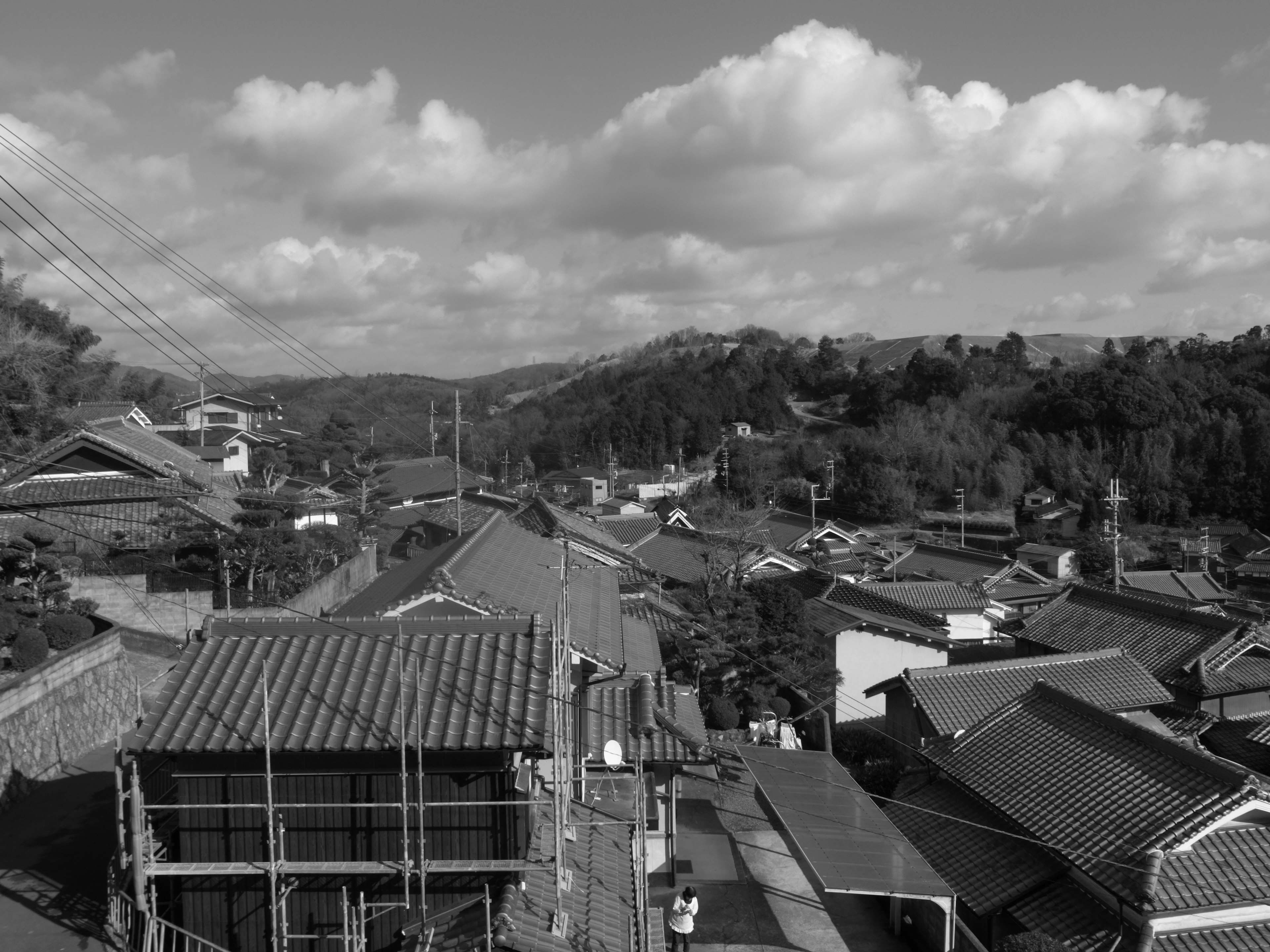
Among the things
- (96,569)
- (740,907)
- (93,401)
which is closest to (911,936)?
(740,907)

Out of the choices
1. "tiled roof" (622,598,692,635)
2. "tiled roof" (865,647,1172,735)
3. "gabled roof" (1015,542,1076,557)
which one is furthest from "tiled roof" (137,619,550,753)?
"gabled roof" (1015,542,1076,557)

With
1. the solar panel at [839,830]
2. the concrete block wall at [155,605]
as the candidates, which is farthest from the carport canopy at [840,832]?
the concrete block wall at [155,605]

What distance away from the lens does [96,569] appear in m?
17.2

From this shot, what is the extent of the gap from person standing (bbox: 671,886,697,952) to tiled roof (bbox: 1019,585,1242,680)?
11.1 m

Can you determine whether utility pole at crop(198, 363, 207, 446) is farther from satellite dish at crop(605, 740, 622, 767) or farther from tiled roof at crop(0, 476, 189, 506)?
satellite dish at crop(605, 740, 622, 767)

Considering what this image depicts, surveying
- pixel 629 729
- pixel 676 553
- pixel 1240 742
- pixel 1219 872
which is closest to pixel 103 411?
pixel 676 553

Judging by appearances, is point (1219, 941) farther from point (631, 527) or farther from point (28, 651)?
point (631, 527)

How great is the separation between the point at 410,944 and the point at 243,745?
1.86m

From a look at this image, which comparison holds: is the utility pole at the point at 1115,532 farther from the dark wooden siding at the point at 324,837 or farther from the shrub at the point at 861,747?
the dark wooden siding at the point at 324,837

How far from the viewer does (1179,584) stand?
33.5 metres

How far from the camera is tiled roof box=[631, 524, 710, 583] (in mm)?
27719

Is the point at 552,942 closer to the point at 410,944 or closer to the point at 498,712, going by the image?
the point at 410,944

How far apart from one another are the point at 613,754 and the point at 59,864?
17.6 feet

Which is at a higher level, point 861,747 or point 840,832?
point 840,832
